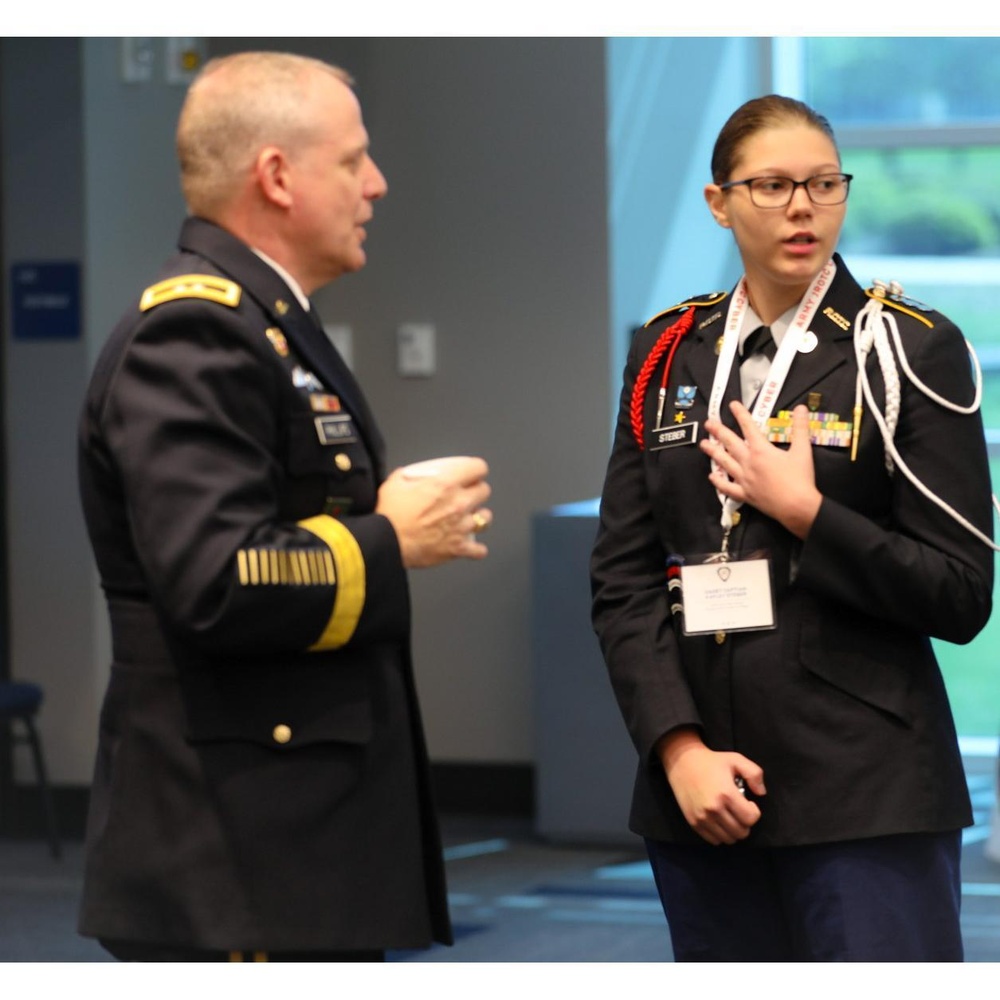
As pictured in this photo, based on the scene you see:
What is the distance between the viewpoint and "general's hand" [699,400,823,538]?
74.5 inches

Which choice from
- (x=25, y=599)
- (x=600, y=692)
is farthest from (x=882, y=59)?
(x=25, y=599)

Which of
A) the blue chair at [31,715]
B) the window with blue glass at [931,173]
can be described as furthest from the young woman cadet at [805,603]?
the window with blue glass at [931,173]

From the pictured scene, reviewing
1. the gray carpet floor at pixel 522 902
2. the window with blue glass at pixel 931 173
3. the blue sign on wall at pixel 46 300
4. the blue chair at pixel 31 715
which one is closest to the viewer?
the gray carpet floor at pixel 522 902

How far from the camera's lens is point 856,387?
1.95 metres

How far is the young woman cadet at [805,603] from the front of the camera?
1896 mm

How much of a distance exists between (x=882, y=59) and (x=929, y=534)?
465 centimetres

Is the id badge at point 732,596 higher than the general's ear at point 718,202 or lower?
lower

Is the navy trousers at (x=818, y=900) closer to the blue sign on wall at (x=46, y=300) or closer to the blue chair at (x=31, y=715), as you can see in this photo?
the blue chair at (x=31, y=715)

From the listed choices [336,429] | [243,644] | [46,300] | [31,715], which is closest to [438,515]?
[336,429]

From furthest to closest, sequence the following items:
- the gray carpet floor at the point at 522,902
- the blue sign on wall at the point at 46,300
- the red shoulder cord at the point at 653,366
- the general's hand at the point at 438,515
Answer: the blue sign on wall at the point at 46,300 < the gray carpet floor at the point at 522,902 < the red shoulder cord at the point at 653,366 < the general's hand at the point at 438,515

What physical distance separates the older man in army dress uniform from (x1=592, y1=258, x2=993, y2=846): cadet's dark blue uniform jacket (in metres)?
0.36

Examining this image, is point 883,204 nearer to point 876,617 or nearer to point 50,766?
point 50,766

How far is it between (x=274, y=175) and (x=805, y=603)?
29.2 inches

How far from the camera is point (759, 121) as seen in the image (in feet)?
6.55
